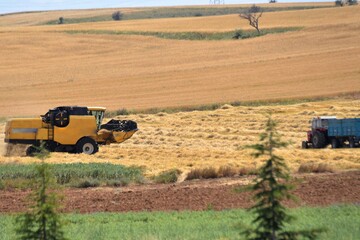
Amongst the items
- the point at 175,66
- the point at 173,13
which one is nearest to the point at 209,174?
the point at 175,66

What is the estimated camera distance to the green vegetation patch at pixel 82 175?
24.1 m

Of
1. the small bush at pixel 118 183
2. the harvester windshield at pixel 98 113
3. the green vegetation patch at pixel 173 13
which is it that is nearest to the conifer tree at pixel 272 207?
the small bush at pixel 118 183

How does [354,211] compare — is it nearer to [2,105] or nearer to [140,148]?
[140,148]

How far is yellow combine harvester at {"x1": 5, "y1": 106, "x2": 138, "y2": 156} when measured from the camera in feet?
102

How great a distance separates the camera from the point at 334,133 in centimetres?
3381

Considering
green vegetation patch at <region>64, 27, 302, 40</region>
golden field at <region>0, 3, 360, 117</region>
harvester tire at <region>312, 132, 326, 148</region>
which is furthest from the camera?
green vegetation patch at <region>64, 27, 302, 40</region>

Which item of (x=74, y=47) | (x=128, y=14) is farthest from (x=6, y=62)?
(x=128, y=14)

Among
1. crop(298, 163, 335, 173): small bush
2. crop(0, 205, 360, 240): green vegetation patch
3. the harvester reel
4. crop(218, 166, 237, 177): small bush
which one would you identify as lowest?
crop(0, 205, 360, 240): green vegetation patch

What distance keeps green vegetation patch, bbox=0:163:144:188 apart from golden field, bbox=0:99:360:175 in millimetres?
1076

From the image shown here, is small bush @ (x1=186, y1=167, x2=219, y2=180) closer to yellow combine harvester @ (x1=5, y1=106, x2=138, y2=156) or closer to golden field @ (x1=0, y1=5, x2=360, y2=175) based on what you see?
golden field @ (x1=0, y1=5, x2=360, y2=175)

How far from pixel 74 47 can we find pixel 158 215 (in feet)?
233

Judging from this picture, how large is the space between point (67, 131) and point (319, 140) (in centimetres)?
1034

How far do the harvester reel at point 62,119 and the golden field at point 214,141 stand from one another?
1.15 m

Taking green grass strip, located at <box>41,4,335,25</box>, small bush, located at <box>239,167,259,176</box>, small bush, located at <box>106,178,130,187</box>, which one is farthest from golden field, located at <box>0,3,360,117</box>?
green grass strip, located at <box>41,4,335,25</box>
